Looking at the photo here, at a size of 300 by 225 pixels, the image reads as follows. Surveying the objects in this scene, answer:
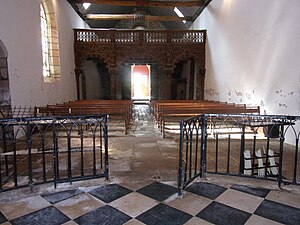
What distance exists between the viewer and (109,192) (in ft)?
7.86

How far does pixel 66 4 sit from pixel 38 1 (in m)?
3.36

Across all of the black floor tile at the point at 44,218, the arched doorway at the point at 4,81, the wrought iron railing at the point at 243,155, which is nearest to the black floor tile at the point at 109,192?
the black floor tile at the point at 44,218

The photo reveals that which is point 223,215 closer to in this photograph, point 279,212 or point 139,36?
point 279,212

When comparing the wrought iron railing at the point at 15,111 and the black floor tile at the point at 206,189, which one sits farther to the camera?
the wrought iron railing at the point at 15,111

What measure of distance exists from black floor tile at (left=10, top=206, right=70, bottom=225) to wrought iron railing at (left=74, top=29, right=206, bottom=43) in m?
9.78

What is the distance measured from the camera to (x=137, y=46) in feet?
36.0

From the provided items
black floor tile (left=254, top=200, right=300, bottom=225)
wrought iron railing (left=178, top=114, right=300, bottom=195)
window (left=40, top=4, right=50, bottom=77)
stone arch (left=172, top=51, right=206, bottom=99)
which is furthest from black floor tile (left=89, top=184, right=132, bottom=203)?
stone arch (left=172, top=51, right=206, bottom=99)

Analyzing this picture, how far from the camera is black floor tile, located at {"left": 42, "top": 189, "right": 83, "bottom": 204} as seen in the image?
2.23 metres

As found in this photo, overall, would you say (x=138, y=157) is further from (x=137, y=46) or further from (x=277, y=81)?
(x=137, y=46)

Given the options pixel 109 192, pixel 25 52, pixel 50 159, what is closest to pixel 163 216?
pixel 109 192

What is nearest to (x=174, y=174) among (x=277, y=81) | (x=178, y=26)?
(x=277, y=81)

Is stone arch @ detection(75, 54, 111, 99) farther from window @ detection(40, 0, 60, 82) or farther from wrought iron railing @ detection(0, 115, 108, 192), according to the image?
wrought iron railing @ detection(0, 115, 108, 192)

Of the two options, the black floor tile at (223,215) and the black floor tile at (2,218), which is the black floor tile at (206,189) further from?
the black floor tile at (2,218)

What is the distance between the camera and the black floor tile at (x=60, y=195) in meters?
2.23
